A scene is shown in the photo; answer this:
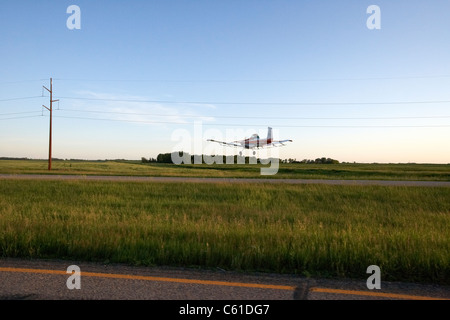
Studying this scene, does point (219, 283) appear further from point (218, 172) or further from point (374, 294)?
point (218, 172)

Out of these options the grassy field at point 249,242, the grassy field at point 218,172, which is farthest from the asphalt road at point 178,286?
the grassy field at point 218,172

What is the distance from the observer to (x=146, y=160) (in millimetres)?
97438

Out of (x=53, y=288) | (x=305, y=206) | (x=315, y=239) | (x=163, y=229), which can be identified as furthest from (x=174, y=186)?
(x=53, y=288)

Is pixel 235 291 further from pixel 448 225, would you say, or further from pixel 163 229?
pixel 448 225

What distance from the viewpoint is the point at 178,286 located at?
15.2ft

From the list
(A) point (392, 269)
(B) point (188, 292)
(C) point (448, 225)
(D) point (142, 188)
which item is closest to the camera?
(B) point (188, 292)

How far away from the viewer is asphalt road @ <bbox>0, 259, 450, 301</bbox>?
429cm

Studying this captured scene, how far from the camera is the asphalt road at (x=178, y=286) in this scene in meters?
4.29

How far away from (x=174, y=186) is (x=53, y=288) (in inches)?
580

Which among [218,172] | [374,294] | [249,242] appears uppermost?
[218,172]

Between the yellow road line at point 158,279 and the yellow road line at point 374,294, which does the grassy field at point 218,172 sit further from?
the yellow road line at point 374,294

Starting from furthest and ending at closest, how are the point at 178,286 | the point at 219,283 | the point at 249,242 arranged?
the point at 249,242, the point at 219,283, the point at 178,286

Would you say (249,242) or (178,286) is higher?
(249,242)

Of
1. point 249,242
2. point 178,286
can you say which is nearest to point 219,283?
point 178,286
